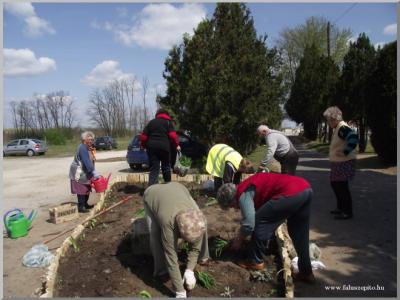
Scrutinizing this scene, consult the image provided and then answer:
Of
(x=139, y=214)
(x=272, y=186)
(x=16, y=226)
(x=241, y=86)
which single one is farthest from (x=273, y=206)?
(x=241, y=86)

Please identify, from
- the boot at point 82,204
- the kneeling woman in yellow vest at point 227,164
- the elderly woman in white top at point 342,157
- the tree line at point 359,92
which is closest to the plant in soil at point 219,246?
the kneeling woman in yellow vest at point 227,164

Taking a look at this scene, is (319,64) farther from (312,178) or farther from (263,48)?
(312,178)

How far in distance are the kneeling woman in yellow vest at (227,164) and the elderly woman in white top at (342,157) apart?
4.46 ft

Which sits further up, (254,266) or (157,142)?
(157,142)

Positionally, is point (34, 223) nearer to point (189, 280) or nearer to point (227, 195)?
point (189, 280)

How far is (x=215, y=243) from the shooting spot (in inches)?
192

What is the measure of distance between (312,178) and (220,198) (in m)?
7.56

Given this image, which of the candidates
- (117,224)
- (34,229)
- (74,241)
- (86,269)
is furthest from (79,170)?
(86,269)

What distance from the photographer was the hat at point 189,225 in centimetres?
365

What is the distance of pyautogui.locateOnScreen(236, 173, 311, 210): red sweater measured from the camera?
3.82m

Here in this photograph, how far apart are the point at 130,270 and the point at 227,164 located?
2.58 metres

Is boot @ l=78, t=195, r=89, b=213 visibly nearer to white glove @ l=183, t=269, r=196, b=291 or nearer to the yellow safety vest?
the yellow safety vest

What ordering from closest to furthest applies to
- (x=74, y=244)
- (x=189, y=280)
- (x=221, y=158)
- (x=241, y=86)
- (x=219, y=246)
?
1. (x=189, y=280)
2. (x=219, y=246)
3. (x=74, y=244)
4. (x=221, y=158)
5. (x=241, y=86)

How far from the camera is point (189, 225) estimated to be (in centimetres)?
366
